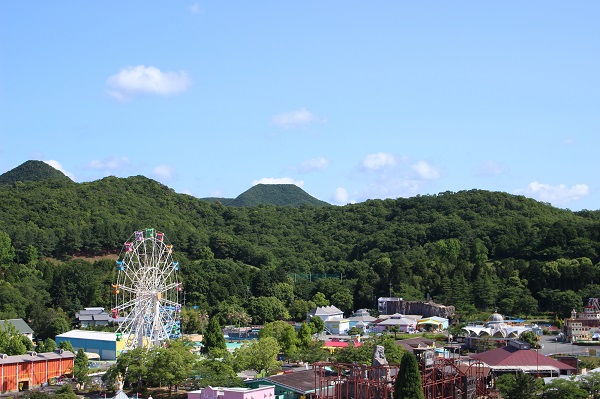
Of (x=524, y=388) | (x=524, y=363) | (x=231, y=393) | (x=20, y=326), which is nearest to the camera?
(x=231, y=393)

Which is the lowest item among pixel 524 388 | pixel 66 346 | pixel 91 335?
pixel 524 388

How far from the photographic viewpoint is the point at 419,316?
77.3 m

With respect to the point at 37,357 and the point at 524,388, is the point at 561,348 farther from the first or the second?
the point at 37,357

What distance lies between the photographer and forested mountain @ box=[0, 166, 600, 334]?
75438 mm

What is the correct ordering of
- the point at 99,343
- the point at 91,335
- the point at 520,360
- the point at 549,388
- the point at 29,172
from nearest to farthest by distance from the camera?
the point at 549,388 → the point at 520,360 → the point at 99,343 → the point at 91,335 → the point at 29,172

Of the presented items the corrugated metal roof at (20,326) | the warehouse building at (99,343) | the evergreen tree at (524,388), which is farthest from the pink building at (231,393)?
the corrugated metal roof at (20,326)

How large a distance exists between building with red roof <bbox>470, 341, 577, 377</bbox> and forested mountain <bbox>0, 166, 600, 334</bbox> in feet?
85.8

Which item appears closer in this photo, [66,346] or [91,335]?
[66,346]

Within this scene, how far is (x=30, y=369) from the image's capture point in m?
45.2

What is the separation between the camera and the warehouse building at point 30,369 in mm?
43719

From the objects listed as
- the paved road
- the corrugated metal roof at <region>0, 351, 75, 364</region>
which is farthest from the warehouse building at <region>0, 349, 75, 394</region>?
the paved road

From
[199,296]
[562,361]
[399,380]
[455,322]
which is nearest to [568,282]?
[455,322]

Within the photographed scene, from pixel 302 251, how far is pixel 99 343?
5641cm

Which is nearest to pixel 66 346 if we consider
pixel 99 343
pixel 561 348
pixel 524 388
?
pixel 99 343
